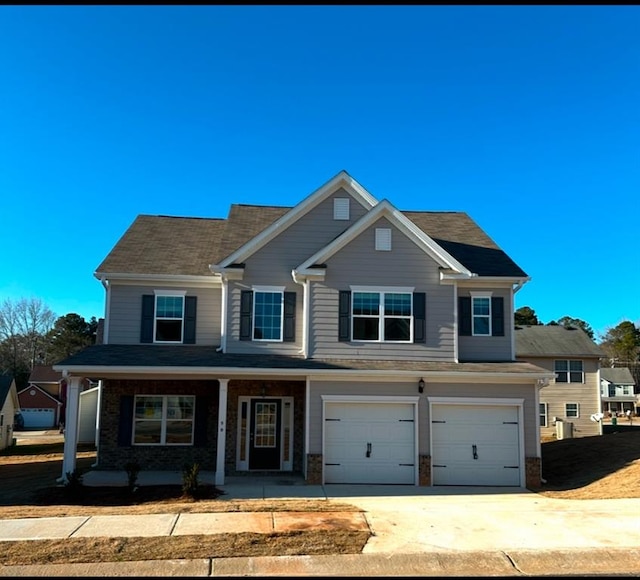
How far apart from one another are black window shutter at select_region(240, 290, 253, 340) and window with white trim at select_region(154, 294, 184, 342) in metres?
2.09

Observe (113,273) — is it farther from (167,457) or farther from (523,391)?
(523,391)

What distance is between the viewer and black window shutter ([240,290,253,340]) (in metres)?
16.0

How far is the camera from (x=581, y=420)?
33.0 metres

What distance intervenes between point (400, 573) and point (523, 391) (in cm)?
855

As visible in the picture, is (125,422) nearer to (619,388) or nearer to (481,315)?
(481,315)

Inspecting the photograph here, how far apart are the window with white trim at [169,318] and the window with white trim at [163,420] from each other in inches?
67.4

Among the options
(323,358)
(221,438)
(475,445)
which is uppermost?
(323,358)

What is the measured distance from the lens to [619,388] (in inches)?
2719

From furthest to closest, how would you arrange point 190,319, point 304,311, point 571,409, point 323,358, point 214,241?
point 571,409 → point 214,241 → point 190,319 → point 304,311 → point 323,358

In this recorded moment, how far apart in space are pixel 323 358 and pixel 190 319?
4.29 meters

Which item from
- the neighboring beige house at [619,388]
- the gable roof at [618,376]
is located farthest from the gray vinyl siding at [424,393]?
the gable roof at [618,376]

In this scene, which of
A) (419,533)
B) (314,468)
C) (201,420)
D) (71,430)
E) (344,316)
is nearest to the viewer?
(419,533)

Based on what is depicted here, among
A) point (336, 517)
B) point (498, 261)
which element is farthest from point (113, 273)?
point (498, 261)

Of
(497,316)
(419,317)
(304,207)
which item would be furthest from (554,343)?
(304,207)
